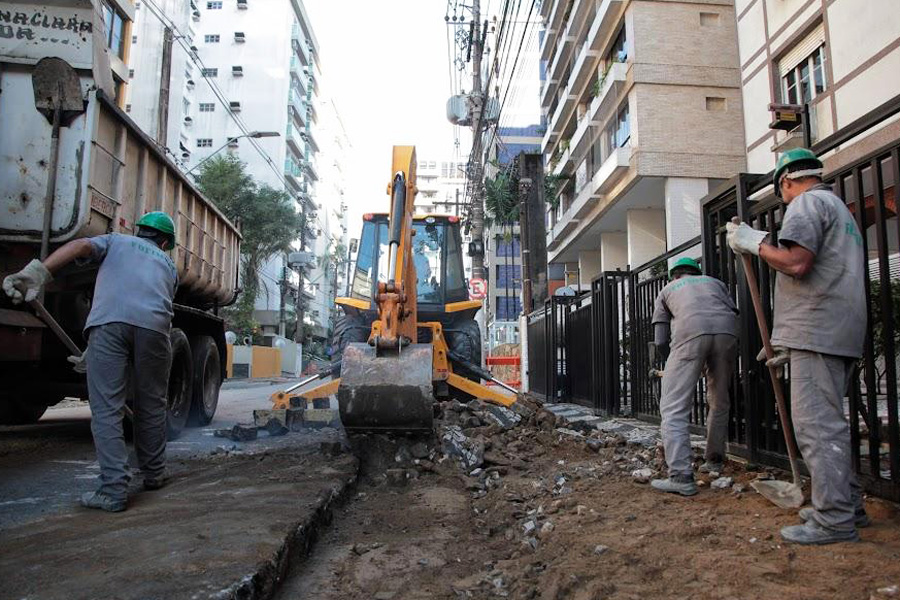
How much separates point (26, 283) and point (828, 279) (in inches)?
156

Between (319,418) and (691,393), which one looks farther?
(319,418)

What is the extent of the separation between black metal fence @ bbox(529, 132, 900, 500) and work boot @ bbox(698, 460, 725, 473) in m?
0.19

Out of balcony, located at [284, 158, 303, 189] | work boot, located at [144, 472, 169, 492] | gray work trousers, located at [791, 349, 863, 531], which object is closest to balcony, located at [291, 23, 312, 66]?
balcony, located at [284, 158, 303, 189]

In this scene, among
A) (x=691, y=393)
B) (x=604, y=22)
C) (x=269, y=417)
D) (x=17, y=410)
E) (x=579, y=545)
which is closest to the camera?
(x=579, y=545)

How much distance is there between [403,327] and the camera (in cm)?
602

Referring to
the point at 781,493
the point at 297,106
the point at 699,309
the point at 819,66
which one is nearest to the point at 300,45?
the point at 297,106

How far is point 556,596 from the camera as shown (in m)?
2.34

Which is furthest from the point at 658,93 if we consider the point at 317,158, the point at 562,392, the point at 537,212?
the point at 317,158

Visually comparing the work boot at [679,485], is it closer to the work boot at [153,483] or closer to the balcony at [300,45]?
the work boot at [153,483]

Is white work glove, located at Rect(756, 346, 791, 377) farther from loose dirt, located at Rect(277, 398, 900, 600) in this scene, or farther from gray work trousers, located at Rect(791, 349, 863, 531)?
loose dirt, located at Rect(277, 398, 900, 600)

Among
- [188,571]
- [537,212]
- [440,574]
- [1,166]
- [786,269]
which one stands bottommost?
[440,574]

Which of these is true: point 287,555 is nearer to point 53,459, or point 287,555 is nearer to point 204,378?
point 53,459

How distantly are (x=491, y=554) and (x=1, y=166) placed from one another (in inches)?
176

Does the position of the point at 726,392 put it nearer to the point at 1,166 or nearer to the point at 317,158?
the point at 1,166
